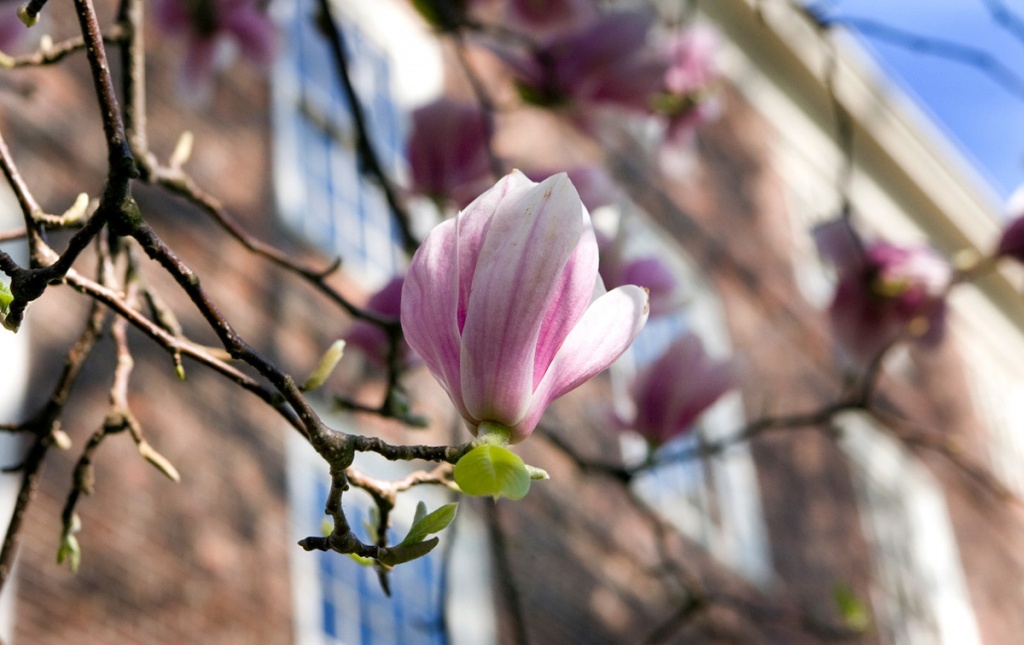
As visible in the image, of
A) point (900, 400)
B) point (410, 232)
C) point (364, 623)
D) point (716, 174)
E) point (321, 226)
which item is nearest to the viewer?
point (410, 232)

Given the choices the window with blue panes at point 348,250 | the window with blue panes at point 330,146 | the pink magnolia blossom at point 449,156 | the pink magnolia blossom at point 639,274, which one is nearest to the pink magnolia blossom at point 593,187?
the pink magnolia blossom at point 639,274

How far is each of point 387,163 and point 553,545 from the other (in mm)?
1531

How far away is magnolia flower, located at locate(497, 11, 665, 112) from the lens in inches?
67.3

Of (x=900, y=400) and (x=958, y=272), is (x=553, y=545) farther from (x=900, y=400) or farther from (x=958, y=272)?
(x=900, y=400)

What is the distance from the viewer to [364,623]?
4.12 m

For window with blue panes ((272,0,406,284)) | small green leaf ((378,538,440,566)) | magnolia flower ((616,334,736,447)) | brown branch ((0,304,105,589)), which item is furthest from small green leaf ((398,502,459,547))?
window with blue panes ((272,0,406,284))

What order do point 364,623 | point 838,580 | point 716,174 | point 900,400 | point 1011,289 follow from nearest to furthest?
point 364,623 < point 838,580 < point 716,174 < point 900,400 < point 1011,289

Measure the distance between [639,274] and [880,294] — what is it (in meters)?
0.50

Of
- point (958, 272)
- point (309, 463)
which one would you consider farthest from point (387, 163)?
point (958, 272)

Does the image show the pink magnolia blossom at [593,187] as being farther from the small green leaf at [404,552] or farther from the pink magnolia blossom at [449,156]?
the small green leaf at [404,552]

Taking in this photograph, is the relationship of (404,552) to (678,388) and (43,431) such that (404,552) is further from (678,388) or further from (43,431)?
(678,388)

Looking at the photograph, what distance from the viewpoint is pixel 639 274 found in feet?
4.91

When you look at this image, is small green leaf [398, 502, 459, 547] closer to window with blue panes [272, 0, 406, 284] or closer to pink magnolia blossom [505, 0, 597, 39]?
pink magnolia blossom [505, 0, 597, 39]

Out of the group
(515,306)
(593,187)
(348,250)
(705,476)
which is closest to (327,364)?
(515,306)
